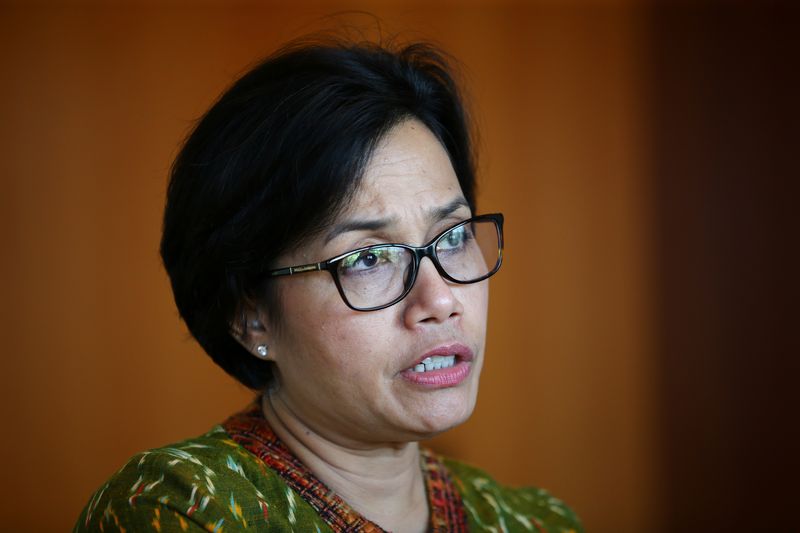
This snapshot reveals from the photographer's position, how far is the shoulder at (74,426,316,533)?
43.3 inches

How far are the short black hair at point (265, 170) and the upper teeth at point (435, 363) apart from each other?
0.90 feet

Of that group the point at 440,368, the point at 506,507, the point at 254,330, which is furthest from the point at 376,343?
the point at 506,507

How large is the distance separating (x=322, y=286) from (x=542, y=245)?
242 centimetres

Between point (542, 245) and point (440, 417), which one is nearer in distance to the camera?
point (440, 417)

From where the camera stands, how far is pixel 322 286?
1.28 metres

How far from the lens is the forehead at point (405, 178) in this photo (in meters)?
1.28

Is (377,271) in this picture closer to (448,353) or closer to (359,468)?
(448,353)

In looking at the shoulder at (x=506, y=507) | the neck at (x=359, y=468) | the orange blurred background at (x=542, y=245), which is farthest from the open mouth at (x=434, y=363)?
the orange blurred background at (x=542, y=245)

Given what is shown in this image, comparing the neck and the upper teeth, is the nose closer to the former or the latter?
the upper teeth

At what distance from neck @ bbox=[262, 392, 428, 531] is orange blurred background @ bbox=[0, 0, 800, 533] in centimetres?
213

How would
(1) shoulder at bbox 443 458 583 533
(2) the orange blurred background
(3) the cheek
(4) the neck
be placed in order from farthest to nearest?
(2) the orange blurred background, (1) shoulder at bbox 443 458 583 533, (4) the neck, (3) the cheek

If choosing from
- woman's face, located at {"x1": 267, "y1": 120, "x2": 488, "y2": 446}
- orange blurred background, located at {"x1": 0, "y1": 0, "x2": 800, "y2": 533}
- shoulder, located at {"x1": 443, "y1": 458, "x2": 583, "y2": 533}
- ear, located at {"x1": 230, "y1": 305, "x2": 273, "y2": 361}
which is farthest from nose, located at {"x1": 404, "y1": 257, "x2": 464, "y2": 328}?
orange blurred background, located at {"x1": 0, "y1": 0, "x2": 800, "y2": 533}

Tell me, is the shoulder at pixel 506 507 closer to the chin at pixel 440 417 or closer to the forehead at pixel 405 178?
the chin at pixel 440 417

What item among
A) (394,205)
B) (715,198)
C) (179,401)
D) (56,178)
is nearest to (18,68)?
(56,178)
